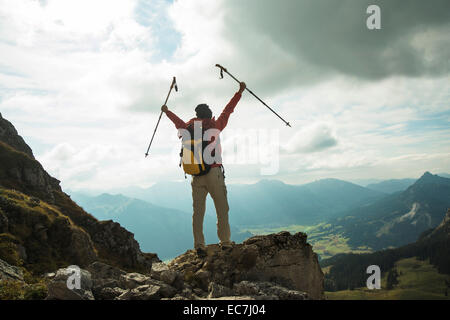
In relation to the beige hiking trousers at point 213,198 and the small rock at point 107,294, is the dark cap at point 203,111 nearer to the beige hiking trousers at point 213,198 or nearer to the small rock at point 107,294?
the beige hiking trousers at point 213,198

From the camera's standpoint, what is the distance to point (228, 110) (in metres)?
10.5

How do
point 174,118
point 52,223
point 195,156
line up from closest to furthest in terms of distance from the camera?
1. point 195,156
2. point 174,118
3. point 52,223

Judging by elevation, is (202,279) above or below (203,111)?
below

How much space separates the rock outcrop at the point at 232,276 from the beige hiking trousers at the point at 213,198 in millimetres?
788

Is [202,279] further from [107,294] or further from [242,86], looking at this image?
[242,86]

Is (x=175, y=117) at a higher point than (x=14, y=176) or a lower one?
lower

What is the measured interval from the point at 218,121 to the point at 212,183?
8.01ft

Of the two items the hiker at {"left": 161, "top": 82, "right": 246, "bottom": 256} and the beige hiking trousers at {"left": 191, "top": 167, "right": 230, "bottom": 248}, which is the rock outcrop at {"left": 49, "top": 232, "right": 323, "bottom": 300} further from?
the hiker at {"left": 161, "top": 82, "right": 246, "bottom": 256}

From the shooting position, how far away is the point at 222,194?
33.4ft

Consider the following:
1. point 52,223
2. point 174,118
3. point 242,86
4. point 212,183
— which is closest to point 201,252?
point 212,183

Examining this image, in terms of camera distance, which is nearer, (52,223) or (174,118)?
(174,118)
